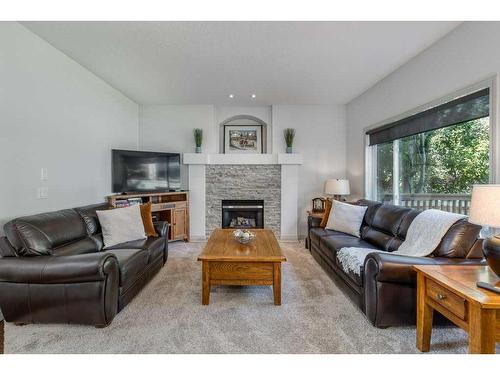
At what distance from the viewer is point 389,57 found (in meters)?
3.02

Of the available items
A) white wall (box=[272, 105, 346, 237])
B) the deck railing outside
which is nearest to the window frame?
the deck railing outside

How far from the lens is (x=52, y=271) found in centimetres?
189

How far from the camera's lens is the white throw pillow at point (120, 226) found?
2840 millimetres

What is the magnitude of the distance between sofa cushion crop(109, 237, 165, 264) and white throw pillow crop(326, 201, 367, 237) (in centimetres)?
234

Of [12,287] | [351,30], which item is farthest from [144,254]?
[351,30]

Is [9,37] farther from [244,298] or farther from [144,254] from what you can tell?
[244,298]

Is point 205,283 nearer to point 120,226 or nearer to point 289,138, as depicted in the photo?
point 120,226

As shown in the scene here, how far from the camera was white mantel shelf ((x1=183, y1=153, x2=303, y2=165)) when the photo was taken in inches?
193

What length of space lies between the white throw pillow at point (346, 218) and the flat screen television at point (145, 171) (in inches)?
116

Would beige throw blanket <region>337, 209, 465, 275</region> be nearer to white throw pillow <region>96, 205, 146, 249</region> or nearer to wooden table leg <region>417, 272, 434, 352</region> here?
wooden table leg <region>417, 272, 434, 352</region>

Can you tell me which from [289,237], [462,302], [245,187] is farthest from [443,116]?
[245,187]

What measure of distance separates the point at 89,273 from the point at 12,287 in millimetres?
609

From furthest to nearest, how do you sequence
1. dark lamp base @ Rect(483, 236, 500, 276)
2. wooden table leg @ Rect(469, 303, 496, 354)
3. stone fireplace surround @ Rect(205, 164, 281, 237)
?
stone fireplace surround @ Rect(205, 164, 281, 237)
dark lamp base @ Rect(483, 236, 500, 276)
wooden table leg @ Rect(469, 303, 496, 354)

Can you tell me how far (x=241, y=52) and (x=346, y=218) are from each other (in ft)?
8.22
